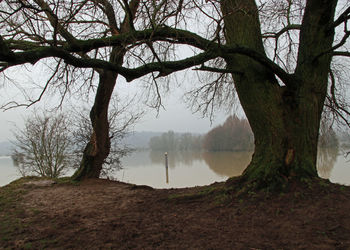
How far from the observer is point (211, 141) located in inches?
642

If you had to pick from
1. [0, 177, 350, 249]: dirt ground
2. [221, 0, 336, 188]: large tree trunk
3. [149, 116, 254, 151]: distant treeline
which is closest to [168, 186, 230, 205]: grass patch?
[0, 177, 350, 249]: dirt ground

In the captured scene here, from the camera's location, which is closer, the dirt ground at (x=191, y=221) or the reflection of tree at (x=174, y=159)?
the dirt ground at (x=191, y=221)

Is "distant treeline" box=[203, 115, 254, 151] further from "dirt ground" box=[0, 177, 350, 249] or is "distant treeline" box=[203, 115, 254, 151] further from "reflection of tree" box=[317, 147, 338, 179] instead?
"dirt ground" box=[0, 177, 350, 249]

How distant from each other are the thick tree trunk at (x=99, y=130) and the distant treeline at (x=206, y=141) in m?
8.09

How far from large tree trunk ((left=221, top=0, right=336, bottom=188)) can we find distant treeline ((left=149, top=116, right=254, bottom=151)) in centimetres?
891

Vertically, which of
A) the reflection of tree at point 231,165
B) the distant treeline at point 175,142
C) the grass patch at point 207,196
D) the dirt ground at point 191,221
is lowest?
the reflection of tree at point 231,165

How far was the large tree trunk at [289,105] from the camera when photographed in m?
2.54

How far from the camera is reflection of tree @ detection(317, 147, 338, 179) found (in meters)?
5.07

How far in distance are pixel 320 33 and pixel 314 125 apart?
1090 millimetres

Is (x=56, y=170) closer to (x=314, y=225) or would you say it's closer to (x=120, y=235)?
(x=120, y=235)

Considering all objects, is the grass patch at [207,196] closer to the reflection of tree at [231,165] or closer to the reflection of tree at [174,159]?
the reflection of tree at [231,165]

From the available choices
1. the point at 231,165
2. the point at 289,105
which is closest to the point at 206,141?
the point at 231,165

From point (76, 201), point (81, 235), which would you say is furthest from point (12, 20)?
point (81, 235)

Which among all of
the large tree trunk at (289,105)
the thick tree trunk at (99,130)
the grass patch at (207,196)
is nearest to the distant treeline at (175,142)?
the thick tree trunk at (99,130)
